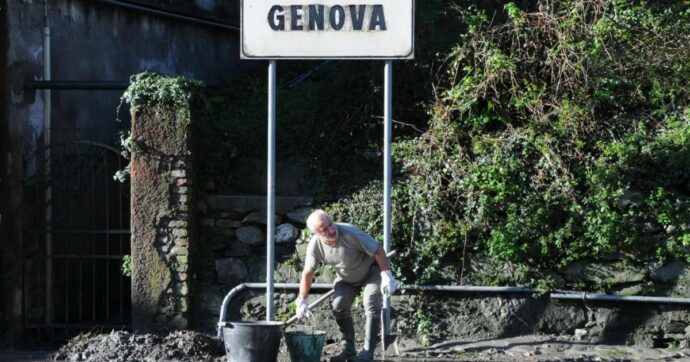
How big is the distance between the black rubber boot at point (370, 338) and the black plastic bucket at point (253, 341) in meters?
0.89

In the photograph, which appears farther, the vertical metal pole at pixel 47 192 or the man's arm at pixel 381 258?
the vertical metal pole at pixel 47 192

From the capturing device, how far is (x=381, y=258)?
9336mm

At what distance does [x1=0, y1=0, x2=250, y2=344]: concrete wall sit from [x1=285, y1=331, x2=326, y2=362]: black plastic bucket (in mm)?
3629

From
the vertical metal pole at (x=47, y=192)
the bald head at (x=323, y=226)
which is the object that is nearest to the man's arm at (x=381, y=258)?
the bald head at (x=323, y=226)

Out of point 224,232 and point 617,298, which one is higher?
point 224,232

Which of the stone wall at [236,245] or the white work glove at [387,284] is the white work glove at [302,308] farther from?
the stone wall at [236,245]

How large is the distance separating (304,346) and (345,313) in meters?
0.67

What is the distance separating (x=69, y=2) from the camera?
40.2 feet

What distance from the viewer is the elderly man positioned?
30.2ft

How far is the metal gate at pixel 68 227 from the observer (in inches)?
445

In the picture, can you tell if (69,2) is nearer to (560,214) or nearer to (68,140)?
(68,140)

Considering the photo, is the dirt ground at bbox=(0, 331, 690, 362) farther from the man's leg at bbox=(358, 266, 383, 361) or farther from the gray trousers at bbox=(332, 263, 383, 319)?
the gray trousers at bbox=(332, 263, 383, 319)

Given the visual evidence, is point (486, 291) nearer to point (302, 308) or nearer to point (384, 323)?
point (384, 323)

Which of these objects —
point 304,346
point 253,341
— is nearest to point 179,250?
point 253,341
